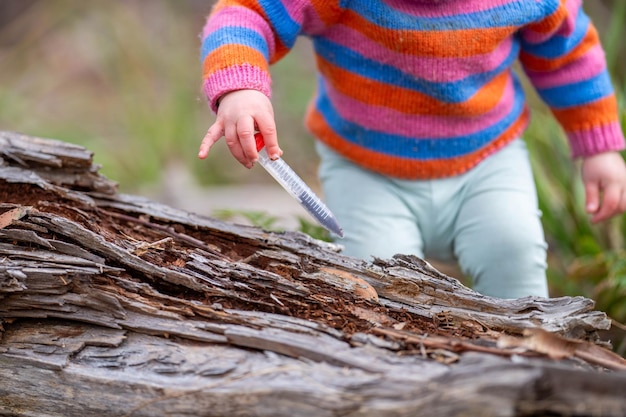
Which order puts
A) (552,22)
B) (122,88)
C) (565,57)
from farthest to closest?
(122,88)
(565,57)
(552,22)

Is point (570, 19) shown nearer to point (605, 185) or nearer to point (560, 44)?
point (560, 44)

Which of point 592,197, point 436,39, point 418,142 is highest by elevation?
point 436,39

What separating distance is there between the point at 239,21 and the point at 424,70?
1.35ft

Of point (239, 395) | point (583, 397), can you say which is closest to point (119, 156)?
point (239, 395)

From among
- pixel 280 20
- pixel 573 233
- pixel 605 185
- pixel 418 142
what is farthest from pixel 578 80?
pixel 280 20

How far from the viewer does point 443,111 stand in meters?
1.62

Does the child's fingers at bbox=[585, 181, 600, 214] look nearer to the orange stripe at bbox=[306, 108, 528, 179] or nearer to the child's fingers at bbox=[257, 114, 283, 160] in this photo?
the orange stripe at bbox=[306, 108, 528, 179]

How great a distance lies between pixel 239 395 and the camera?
0.96 m

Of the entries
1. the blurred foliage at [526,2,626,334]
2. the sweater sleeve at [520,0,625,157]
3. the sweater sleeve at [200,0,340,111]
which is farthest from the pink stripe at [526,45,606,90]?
the sweater sleeve at [200,0,340,111]

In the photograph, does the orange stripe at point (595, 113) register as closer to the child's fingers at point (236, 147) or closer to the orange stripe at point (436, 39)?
the orange stripe at point (436, 39)

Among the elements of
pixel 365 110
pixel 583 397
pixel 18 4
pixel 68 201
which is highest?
pixel 18 4

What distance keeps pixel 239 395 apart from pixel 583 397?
440mm

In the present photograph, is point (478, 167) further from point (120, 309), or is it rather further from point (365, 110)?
point (120, 309)

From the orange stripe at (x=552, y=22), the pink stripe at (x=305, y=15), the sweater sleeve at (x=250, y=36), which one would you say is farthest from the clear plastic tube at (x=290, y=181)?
the orange stripe at (x=552, y=22)
